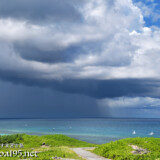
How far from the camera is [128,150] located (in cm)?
2536

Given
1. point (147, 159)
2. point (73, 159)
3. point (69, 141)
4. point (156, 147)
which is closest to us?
point (147, 159)

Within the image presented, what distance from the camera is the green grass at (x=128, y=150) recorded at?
22.1 meters

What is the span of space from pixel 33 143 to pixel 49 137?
563 cm

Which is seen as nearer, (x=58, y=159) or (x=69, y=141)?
(x=58, y=159)

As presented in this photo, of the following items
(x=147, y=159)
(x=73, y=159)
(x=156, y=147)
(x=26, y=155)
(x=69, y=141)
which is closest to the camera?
(x=147, y=159)

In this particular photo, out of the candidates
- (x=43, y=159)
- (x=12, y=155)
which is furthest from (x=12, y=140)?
(x=43, y=159)

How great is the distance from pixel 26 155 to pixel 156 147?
16.5 metres

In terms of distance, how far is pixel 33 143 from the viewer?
118ft

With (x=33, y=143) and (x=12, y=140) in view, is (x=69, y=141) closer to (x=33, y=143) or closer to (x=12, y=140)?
(x=33, y=143)

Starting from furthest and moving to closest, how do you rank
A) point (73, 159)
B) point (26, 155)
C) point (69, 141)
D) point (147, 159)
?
point (69, 141) < point (26, 155) < point (73, 159) < point (147, 159)

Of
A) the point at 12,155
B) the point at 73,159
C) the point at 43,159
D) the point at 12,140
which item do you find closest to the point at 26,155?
the point at 12,155

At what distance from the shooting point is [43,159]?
2131 cm

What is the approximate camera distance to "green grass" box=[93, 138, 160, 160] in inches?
868

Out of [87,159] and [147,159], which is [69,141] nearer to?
[87,159]
